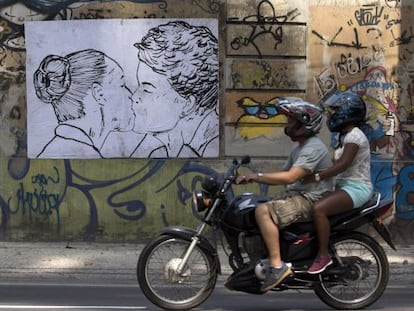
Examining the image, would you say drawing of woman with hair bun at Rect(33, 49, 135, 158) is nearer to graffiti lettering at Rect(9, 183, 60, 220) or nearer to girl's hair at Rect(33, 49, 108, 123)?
girl's hair at Rect(33, 49, 108, 123)

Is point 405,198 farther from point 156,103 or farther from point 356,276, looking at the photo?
point 356,276

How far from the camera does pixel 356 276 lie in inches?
239

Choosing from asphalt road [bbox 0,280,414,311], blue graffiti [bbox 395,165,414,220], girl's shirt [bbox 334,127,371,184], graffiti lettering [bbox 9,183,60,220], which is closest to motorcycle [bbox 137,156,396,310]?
girl's shirt [bbox 334,127,371,184]

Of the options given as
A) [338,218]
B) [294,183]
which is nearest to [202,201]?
[294,183]

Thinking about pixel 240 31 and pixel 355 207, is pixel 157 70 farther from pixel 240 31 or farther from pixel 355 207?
pixel 355 207

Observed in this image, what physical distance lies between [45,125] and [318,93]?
4.06 metres

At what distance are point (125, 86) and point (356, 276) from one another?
17.3 ft

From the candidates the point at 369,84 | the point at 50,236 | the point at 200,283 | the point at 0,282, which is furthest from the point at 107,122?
the point at 200,283

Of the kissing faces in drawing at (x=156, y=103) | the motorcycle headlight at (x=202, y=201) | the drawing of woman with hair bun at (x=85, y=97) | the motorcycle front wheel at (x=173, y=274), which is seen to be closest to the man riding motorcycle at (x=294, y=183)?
the motorcycle headlight at (x=202, y=201)

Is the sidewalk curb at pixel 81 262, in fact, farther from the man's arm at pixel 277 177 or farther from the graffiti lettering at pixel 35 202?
the man's arm at pixel 277 177

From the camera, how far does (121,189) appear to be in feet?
33.5

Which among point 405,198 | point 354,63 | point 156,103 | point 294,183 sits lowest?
point 405,198

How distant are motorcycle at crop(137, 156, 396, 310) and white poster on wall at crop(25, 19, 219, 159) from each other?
4290 millimetres

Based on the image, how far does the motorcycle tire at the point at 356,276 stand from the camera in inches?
238
